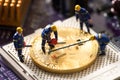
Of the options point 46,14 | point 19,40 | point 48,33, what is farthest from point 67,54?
point 46,14

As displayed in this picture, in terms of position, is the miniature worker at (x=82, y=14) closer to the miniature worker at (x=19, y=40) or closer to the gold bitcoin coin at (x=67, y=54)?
the gold bitcoin coin at (x=67, y=54)

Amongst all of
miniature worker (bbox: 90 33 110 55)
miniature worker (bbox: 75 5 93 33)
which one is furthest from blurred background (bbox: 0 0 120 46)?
miniature worker (bbox: 90 33 110 55)

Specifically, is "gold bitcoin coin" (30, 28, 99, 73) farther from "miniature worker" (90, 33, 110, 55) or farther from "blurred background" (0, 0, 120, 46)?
"blurred background" (0, 0, 120, 46)

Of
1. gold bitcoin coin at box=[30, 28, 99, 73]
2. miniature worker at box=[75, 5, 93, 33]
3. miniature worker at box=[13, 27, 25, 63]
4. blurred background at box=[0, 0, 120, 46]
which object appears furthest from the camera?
blurred background at box=[0, 0, 120, 46]

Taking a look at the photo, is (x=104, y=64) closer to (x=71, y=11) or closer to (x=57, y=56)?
(x=57, y=56)

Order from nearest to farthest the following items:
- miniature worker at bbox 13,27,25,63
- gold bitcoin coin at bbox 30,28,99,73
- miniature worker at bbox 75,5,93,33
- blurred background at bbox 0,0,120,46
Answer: miniature worker at bbox 13,27,25,63 → gold bitcoin coin at bbox 30,28,99,73 → miniature worker at bbox 75,5,93,33 → blurred background at bbox 0,0,120,46

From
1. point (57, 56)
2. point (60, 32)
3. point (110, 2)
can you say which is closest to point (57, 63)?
point (57, 56)

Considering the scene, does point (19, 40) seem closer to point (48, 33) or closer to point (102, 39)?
point (48, 33)

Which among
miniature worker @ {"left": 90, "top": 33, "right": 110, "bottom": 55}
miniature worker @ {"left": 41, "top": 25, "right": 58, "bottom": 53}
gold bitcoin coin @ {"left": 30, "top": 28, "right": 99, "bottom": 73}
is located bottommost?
gold bitcoin coin @ {"left": 30, "top": 28, "right": 99, "bottom": 73}
